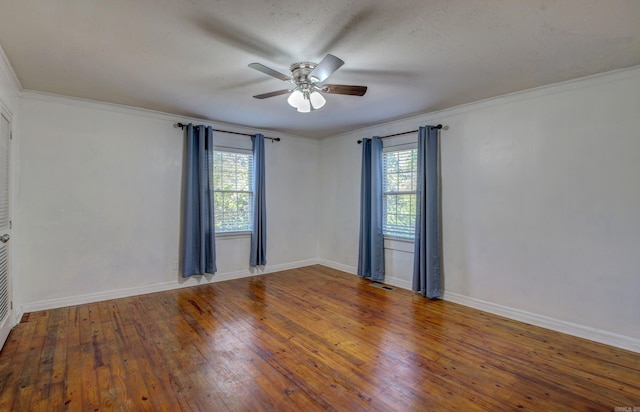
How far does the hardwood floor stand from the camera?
2012mm

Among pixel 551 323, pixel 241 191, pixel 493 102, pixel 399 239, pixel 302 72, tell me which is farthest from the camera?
pixel 241 191

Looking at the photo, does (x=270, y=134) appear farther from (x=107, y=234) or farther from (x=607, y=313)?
(x=607, y=313)

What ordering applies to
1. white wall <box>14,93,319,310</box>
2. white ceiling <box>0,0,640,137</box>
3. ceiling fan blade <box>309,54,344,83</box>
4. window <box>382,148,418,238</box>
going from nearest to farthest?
1. white ceiling <box>0,0,640,137</box>
2. ceiling fan blade <box>309,54,344,83</box>
3. white wall <box>14,93,319,310</box>
4. window <box>382,148,418,238</box>

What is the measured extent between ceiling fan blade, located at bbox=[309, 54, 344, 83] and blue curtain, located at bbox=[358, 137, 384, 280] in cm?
252

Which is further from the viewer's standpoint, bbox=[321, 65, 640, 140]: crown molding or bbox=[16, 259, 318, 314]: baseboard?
bbox=[16, 259, 318, 314]: baseboard

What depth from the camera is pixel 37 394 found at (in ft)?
Answer: 6.70

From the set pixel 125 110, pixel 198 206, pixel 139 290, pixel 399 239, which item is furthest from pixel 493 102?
pixel 139 290

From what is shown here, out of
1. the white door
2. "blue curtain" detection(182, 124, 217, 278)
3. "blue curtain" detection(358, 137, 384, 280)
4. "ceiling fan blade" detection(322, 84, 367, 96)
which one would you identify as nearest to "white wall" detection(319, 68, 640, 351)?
"blue curtain" detection(358, 137, 384, 280)

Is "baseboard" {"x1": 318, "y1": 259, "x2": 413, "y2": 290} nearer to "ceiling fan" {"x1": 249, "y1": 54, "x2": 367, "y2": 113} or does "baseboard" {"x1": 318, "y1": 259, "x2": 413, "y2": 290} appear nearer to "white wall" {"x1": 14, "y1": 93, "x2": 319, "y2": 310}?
"white wall" {"x1": 14, "y1": 93, "x2": 319, "y2": 310}

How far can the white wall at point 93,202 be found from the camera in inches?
135

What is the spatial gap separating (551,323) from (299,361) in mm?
2694

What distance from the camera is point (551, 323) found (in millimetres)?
3143

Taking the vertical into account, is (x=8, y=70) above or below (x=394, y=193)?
above

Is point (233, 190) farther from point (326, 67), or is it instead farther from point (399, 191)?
point (326, 67)
